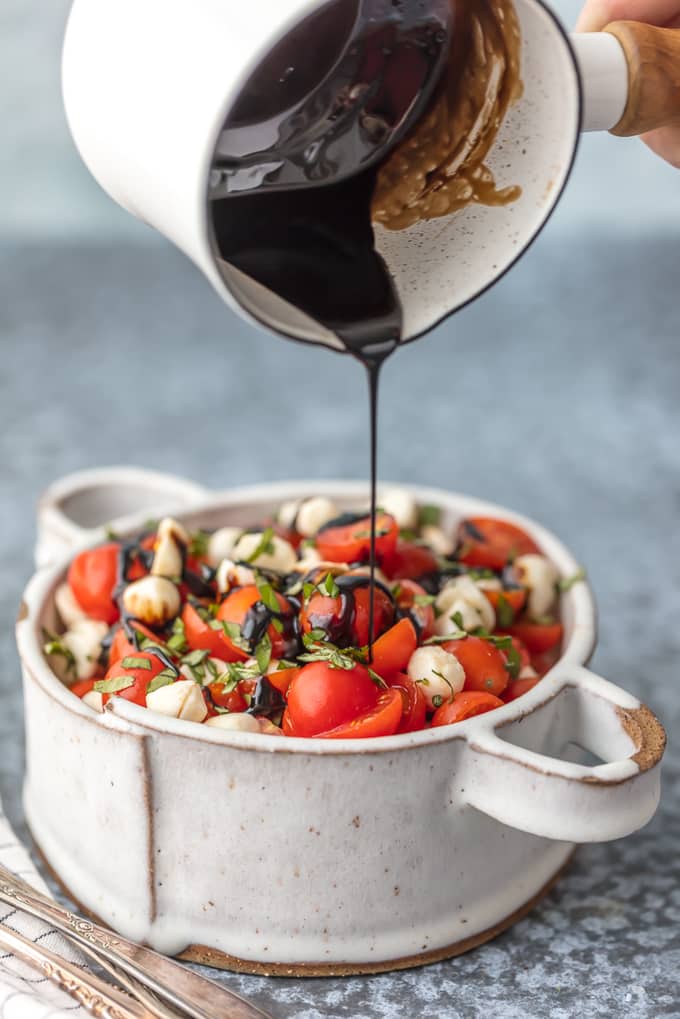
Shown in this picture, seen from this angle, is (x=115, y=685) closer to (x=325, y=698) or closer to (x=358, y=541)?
(x=325, y=698)

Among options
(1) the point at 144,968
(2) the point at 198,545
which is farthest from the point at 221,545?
(1) the point at 144,968

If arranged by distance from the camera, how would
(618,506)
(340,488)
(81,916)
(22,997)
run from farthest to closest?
(618,506) → (340,488) → (81,916) → (22,997)

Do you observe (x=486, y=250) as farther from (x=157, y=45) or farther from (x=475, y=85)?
(x=157, y=45)

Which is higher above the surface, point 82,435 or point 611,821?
point 611,821

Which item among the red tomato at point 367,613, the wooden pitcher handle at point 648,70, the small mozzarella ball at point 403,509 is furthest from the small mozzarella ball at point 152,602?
the wooden pitcher handle at point 648,70

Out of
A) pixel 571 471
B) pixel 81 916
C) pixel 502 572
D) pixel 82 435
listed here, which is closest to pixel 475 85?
pixel 502 572

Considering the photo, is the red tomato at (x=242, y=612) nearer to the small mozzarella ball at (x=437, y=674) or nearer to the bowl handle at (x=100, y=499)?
the small mozzarella ball at (x=437, y=674)
